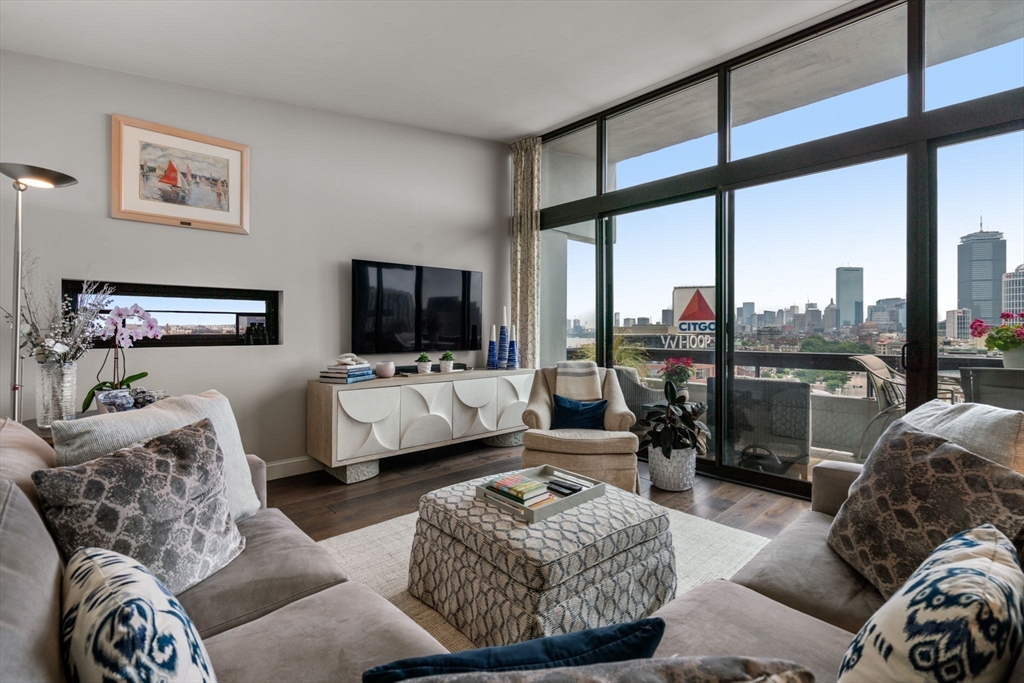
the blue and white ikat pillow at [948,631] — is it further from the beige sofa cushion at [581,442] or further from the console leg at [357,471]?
the console leg at [357,471]

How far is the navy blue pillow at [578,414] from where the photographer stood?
337 centimetres

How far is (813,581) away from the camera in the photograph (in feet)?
4.18

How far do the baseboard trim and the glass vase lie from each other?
1472mm

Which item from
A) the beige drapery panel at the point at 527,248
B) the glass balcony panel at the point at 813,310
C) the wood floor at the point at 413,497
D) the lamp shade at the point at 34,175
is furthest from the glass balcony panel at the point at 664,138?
the lamp shade at the point at 34,175

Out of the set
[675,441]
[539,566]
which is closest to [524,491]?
[539,566]

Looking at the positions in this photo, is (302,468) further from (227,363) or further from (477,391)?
(477,391)

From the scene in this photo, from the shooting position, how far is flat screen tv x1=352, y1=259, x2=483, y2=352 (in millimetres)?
4004

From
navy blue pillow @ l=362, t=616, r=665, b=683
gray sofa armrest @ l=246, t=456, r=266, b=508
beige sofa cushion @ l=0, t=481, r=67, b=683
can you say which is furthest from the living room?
navy blue pillow @ l=362, t=616, r=665, b=683

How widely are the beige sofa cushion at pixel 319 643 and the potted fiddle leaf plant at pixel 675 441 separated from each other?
2.45m

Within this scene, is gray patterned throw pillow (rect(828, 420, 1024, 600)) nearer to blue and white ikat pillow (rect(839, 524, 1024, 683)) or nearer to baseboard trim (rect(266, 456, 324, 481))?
blue and white ikat pillow (rect(839, 524, 1024, 683))

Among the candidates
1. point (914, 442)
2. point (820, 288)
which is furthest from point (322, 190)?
point (914, 442)

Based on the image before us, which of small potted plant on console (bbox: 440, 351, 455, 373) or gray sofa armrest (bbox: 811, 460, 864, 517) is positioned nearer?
gray sofa armrest (bbox: 811, 460, 864, 517)

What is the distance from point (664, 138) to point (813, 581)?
356 centimetres

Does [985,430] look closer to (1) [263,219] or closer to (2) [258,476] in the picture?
(2) [258,476]
